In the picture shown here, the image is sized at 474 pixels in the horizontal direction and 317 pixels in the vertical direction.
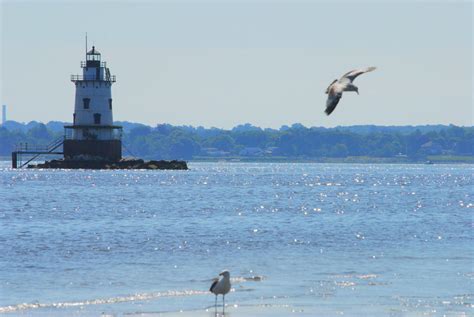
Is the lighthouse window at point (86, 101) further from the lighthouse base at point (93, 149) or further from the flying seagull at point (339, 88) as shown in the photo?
the flying seagull at point (339, 88)

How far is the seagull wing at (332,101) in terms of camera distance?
21844 mm

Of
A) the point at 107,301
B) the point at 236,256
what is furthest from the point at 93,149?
the point at 107,301

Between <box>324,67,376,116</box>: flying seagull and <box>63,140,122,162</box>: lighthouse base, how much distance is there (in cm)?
10017

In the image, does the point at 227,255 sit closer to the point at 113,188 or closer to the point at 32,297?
the point at 32,297

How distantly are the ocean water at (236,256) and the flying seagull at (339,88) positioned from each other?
17.4ft

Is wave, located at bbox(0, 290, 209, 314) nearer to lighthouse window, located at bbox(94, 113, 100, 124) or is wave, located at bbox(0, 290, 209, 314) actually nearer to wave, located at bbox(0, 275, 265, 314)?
wave, located at bbox(0, 275, 265, 314)

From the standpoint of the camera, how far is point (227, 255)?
3975 centimetres

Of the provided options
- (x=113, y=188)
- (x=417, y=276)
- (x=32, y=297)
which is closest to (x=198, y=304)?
(x=32, y=297)

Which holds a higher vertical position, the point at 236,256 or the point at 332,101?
the point at 332,101

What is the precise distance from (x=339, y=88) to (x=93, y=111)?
98.6m

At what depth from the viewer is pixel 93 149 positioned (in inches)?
4916

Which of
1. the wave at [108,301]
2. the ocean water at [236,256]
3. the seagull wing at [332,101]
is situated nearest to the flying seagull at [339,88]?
the seagull wing at [332,101]

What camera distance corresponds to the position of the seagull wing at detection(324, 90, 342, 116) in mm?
21844

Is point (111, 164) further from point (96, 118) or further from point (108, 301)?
point (108, 301)
